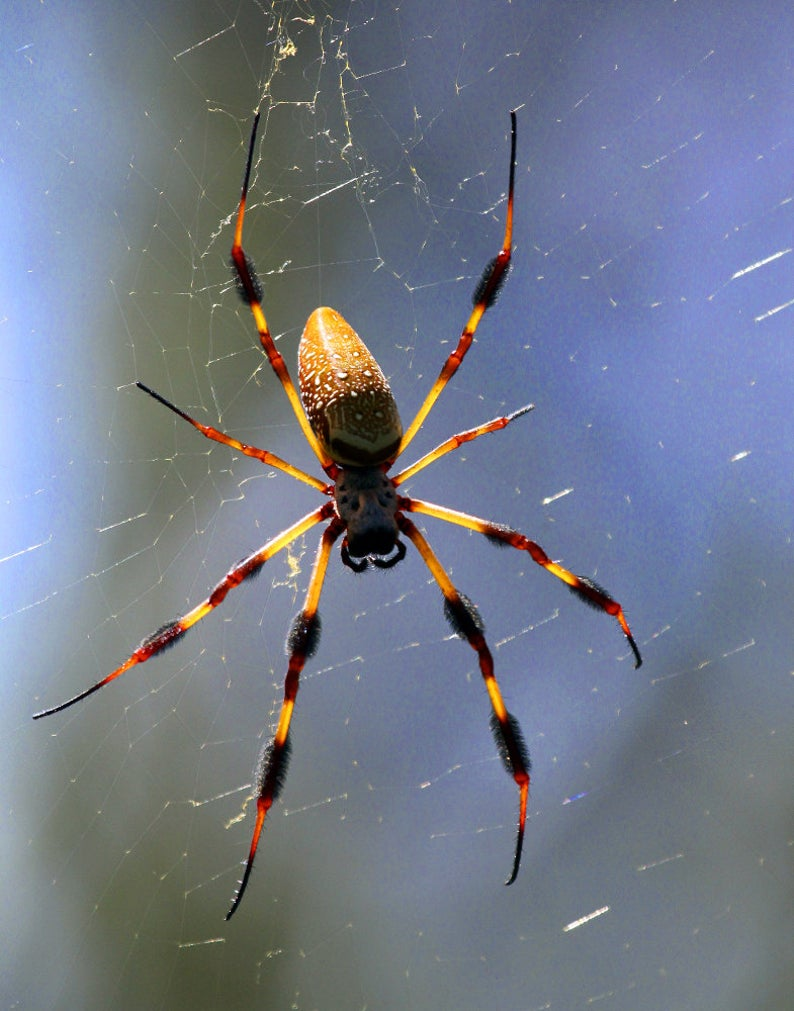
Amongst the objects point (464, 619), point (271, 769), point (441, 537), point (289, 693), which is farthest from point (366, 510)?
point (441, 537)

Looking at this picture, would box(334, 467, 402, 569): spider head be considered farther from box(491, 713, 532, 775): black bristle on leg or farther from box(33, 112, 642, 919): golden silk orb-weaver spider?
box(491, 713, 532, 775): black bristle on leg

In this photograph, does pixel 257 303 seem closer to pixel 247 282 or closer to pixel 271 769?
pixel 247 282

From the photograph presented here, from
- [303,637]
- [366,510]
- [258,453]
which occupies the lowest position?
[303,637]

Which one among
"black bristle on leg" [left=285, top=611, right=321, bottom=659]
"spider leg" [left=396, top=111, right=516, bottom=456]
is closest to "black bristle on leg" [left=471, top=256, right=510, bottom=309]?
"spider leg" [left=396, top=111, right=516, bottom=456]

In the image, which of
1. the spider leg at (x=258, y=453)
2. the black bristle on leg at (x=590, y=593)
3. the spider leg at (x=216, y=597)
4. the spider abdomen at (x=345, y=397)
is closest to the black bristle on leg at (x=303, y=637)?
the spider leg at (x=216, y=597)

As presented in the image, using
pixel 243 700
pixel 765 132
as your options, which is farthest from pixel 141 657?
pixel 765 132

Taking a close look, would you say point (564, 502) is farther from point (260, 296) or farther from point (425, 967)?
point (260, 296)
